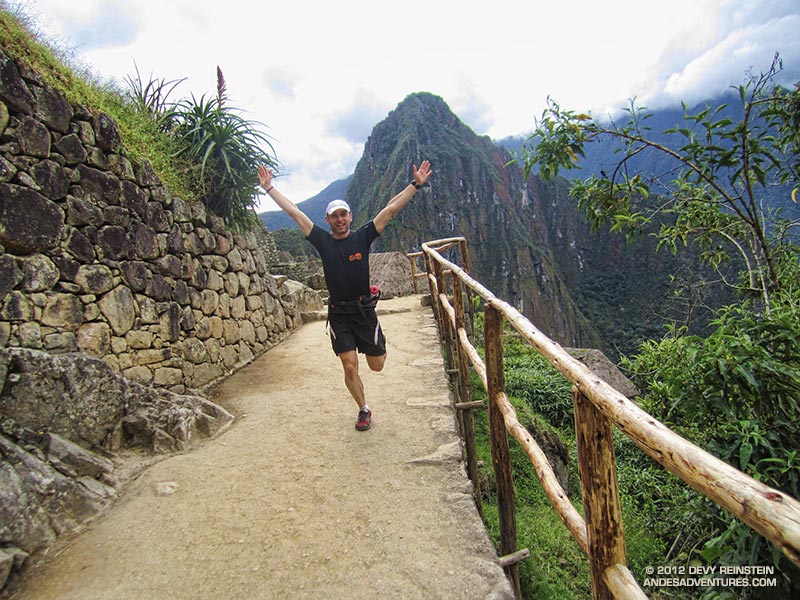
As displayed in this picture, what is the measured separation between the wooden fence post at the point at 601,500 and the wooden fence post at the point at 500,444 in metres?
0.93

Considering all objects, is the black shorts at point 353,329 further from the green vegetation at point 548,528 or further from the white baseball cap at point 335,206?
the green vegetation at point 548,528

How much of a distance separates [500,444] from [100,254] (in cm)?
315

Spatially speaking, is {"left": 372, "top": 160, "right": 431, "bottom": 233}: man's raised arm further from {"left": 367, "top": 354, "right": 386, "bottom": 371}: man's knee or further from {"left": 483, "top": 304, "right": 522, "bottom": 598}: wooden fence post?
{"left": 483, "top": 304, "right": 522, "bottom": 598}: wooden fence post

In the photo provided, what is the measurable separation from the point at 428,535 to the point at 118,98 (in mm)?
4879

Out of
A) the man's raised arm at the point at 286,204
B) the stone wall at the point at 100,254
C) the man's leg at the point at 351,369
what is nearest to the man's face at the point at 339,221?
the man's raised arm at the point at 286,204

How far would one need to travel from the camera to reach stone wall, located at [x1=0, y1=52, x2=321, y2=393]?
9.32ft

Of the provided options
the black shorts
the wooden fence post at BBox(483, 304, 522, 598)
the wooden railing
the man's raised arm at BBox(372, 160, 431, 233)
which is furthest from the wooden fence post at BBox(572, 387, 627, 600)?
the man's raised arm at BBox(372, 160, 431, 233)

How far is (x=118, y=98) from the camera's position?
447 centimetres

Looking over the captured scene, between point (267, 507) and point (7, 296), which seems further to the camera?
point (7, 296)

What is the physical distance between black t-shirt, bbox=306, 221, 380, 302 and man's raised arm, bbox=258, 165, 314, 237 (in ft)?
0.47

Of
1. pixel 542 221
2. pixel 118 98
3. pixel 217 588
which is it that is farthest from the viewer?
pixel 542 221

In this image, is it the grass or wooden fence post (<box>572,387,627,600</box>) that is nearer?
wooden fence post (<box>572,387,627,600</box>)

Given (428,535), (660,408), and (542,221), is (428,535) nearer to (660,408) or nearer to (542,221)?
(660,408)

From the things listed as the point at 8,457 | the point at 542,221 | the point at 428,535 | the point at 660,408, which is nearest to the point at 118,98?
the point at 8,457
